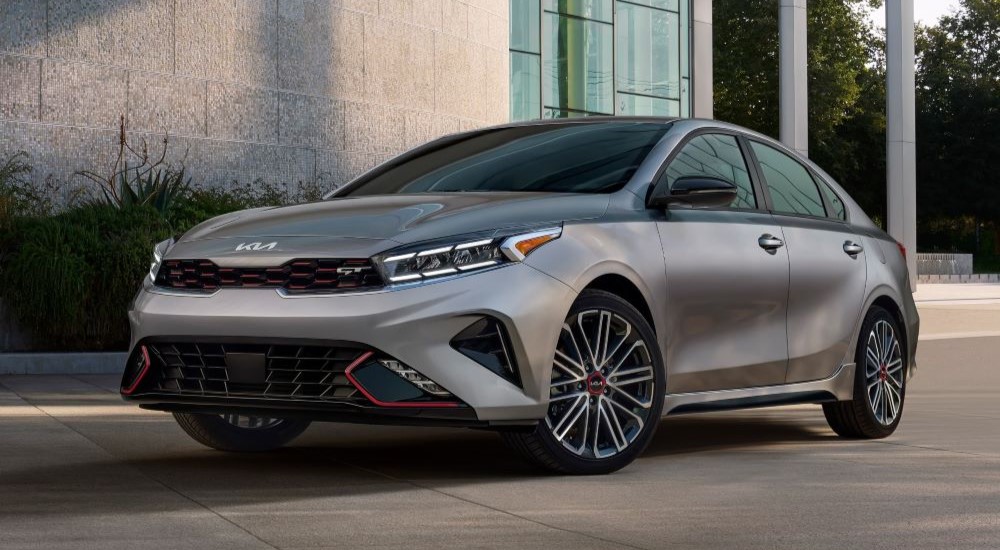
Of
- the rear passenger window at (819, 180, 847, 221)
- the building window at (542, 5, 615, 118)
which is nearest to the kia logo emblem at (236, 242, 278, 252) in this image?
the rear passenger window at (819, 180, 847, 221)

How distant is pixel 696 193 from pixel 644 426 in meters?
1.08

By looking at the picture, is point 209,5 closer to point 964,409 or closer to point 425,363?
point 964,409

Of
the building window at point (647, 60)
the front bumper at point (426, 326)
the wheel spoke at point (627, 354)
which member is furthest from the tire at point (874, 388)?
the building window at point (647, 60)

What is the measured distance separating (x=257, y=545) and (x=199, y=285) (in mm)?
1748

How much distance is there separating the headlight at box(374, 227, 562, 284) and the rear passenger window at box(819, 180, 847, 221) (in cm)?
295

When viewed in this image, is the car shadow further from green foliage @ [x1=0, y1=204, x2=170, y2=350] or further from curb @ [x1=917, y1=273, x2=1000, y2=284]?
curb @ [x1=917, y1=273, x2=1000, y2=284]

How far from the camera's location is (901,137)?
38562 mm

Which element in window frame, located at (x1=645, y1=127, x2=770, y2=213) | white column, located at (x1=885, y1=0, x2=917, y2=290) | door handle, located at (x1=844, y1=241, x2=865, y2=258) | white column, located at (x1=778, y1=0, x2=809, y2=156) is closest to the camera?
window frame, located at (x1=645, y1=127, x2=770, y2=213)

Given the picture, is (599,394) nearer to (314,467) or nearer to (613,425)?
(613,425)

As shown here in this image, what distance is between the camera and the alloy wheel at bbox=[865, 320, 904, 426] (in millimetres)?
8648

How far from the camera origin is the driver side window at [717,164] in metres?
7.60

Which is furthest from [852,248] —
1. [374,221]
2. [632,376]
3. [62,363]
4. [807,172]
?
[62,363]

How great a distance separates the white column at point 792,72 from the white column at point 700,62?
162cm

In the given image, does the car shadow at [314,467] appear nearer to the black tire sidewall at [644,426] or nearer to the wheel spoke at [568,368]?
the black tire sidewall at [644,426]
